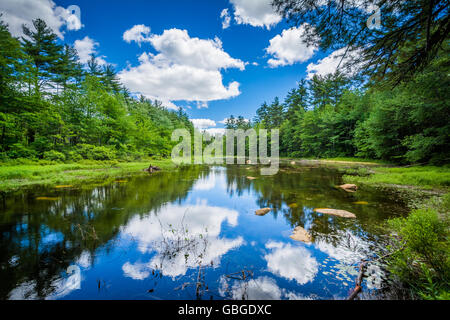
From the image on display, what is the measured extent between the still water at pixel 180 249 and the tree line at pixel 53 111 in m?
12.5

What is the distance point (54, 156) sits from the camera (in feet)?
55.0

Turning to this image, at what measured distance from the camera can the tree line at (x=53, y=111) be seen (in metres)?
14.7

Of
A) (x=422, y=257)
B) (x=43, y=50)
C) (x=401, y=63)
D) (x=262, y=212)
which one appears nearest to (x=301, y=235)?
(x=262, y=212)

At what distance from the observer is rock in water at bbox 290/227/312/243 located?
4.55 m

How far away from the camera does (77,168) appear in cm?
1633

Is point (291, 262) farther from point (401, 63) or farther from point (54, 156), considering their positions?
point (54, 156)

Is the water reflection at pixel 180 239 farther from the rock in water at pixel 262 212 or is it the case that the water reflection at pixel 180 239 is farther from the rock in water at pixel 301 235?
the rock in water at pixel 301 235

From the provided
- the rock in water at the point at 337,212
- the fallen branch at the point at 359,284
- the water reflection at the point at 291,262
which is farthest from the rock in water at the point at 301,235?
the rock in water at the point at 337,212

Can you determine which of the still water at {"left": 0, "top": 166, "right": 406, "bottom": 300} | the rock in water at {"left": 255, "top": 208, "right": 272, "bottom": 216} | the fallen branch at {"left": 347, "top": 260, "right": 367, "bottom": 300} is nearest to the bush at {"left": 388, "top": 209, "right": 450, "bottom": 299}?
the fallen branch at {"left": 347, "top": 260, "right": 367, "bottom": 300}

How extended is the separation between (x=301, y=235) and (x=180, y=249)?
337 cm

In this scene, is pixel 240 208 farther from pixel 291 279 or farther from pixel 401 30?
pixel 401 30

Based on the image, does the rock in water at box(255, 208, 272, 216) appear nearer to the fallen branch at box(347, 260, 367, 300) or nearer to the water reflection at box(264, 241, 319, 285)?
the water reflection at box(264, 241, 319, 285)
